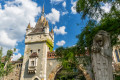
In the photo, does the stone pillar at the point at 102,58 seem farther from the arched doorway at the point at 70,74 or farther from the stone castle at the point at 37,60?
the arched doorway at the point at 70,74

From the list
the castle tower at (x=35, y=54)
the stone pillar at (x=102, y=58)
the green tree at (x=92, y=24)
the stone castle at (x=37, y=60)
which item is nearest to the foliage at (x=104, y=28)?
the green tree at (x=92, y=24)

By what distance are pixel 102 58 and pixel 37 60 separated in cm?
1438

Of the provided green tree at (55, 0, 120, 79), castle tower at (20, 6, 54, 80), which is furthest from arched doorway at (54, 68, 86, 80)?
green tree at (55, 0, 120, 79)

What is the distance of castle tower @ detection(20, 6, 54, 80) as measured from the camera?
52.1ft

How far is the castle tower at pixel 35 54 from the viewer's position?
52.1 feet

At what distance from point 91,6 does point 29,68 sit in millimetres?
12872

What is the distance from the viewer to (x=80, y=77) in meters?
16.3

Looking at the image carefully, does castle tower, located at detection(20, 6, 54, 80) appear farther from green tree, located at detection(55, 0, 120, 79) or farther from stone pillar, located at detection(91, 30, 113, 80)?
stone pillar, located at detection(91, 30, 113, 80)

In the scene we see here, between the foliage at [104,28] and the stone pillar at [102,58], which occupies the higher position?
the foliage at [104,28]

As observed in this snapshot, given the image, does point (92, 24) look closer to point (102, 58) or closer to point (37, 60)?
point (102, 58)

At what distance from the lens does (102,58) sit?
312 cm

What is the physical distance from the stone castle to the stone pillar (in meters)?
13.0

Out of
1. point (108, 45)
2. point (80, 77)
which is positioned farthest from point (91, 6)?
point (80, 77)

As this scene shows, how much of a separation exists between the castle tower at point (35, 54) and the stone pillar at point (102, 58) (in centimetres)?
1350
